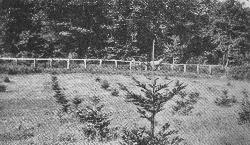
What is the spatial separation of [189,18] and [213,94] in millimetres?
31119

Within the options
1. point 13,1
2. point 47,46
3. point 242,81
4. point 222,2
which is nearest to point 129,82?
point 242,81

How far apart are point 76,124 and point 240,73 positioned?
26.6 m

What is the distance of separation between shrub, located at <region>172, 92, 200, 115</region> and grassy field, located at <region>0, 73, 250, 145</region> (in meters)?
0.33

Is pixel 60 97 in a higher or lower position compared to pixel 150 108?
lower

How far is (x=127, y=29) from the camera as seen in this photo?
5212cm

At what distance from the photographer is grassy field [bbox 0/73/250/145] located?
62.8 ft

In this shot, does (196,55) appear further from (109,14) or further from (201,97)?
(201,97)

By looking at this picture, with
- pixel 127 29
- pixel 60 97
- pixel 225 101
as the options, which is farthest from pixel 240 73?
pixel 60 97

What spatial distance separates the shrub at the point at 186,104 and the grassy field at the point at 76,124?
1.07 ft

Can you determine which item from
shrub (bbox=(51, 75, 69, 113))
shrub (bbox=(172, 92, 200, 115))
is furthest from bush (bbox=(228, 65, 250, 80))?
shrub (bbox=(51, 75, 69, 113))

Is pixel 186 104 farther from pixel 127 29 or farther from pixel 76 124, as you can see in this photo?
pixel 127 29

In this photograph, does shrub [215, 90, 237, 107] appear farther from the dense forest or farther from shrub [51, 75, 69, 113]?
A: the dense forest

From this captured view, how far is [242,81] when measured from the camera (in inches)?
1566

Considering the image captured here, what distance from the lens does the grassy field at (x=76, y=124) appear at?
19141mm
